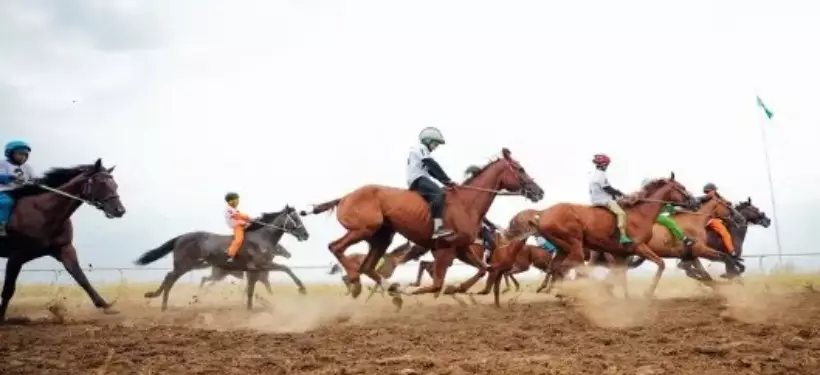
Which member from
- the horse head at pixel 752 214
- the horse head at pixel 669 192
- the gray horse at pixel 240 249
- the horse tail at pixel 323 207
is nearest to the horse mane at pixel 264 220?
the gray horse at pixel 240 249

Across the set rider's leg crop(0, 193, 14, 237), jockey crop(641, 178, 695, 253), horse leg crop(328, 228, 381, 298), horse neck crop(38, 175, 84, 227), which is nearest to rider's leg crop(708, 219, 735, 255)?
jockey crop(641, 178, 695, 253)

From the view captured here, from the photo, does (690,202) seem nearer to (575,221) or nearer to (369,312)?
(575,221)

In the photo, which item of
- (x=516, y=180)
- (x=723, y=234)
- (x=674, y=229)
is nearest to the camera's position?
(x=516, y=180)

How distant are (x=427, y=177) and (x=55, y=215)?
6204mm

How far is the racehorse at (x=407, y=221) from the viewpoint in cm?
1266

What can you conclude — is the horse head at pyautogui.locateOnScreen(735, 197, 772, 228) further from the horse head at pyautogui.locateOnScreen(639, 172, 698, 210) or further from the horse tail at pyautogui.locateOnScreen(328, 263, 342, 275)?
the horse tail at pyautogui.locateOnScreen(328, 263, 342, 275)

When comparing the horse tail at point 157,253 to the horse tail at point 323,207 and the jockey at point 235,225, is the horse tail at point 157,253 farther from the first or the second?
the horse tail at point 323,207

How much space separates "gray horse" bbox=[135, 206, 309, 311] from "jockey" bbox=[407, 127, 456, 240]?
575cm

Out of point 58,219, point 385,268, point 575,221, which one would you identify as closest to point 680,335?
point 575,221

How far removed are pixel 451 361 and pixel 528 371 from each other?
2.78ft

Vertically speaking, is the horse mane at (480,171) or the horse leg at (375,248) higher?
the horse mane at (480,171)

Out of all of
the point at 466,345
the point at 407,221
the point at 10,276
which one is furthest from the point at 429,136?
the point at 10,276

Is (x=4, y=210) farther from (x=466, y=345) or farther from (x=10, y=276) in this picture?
(x=466, y=345)

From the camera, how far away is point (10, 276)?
1238 centimetres
